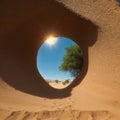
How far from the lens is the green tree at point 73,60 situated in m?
19.6

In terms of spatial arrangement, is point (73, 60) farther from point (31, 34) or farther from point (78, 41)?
point (31, 34)

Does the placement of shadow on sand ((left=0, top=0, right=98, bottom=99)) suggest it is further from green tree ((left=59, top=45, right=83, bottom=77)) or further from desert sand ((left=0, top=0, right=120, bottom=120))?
green tree ((left=59, top=45, right=83, bottom=77))

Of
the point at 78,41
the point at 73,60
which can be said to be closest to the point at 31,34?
the point at 78,41

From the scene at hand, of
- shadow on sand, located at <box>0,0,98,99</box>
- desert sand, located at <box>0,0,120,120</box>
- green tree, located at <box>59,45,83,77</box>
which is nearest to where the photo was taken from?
desert sand, located at <box>0,0,120,120</box>

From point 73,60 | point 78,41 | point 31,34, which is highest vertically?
point 73,60

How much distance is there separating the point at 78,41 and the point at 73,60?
453 inches

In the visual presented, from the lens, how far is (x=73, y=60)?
1991 cm

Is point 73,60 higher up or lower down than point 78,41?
higher up

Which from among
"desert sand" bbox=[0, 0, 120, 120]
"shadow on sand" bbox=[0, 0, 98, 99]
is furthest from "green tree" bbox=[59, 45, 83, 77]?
"desert sand" bbox=[0, 0, 120, 120]

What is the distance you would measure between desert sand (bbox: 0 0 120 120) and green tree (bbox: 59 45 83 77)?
440 inches

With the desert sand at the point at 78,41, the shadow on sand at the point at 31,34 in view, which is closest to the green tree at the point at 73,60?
the shadow on sand at the point at 31,34

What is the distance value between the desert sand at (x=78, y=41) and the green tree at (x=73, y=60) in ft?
36.7

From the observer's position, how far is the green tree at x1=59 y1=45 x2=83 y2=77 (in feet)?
64.4

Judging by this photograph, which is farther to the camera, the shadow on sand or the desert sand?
the shadow on sand
